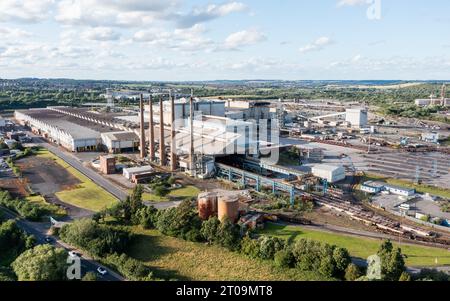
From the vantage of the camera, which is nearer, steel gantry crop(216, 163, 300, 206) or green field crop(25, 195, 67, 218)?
green field crop(25, 195, 67, 218)

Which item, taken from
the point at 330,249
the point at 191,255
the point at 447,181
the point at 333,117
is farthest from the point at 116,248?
the point at 333,117

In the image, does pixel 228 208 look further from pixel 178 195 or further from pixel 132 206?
pixel 178 195

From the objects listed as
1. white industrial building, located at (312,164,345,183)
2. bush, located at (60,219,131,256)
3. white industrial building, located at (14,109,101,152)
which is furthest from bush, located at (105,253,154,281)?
white industrial building, located at (14,109,101,152)

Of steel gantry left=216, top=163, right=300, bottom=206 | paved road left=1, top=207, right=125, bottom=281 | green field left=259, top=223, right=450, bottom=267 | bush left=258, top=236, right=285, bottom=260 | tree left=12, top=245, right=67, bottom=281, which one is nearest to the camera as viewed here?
tree left=12, top=245, right=67, bottom=281

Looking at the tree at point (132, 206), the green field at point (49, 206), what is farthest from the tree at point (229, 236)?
the green field at point (49, 206)

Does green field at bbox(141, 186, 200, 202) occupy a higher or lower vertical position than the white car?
higher

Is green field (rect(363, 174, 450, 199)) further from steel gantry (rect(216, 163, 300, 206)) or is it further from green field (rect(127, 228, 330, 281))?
green field (rect(127, 228, 330, 281))

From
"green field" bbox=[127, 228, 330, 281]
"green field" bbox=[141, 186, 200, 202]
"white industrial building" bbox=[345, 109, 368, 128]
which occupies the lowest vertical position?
"green field" bbox=[127, 228, 330, 281]

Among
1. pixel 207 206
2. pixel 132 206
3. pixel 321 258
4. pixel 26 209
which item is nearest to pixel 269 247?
pixel 321 258
